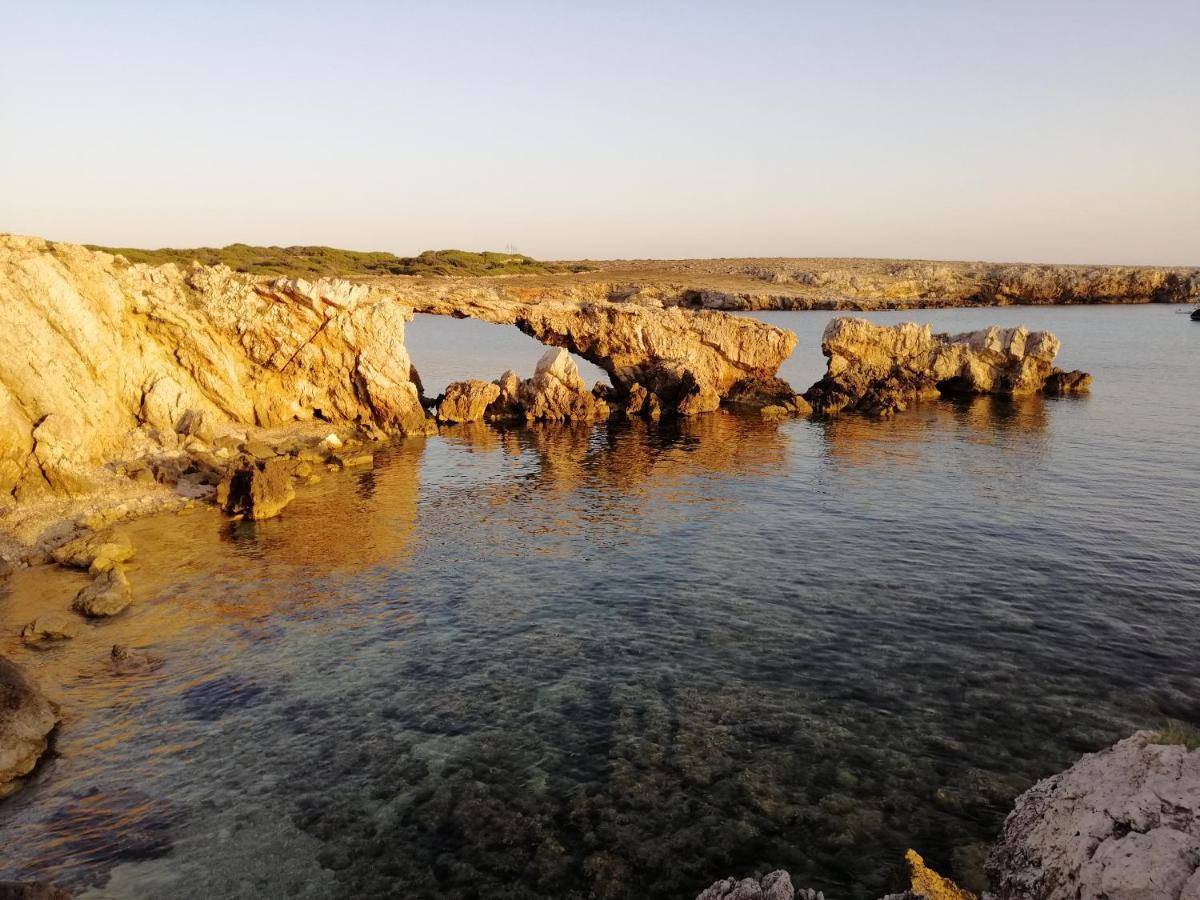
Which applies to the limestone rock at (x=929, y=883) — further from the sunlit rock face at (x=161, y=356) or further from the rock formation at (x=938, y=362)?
the rock formation at (x=938, y=362)

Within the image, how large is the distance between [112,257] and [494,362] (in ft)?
152

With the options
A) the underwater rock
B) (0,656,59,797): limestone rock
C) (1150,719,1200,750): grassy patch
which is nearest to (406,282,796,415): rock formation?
the underwater rock

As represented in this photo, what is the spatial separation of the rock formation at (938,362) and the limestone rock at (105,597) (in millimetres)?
53422

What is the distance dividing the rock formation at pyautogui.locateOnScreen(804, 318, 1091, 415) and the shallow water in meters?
28.1

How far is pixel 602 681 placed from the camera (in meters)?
21.5

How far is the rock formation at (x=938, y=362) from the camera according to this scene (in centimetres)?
6869

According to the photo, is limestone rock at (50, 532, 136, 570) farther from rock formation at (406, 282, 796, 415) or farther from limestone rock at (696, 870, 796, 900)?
rock formation at (406, 282, 796, 415)

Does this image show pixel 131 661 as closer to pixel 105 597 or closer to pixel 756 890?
pixel 105 597

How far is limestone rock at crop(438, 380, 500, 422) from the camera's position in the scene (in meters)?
59.7

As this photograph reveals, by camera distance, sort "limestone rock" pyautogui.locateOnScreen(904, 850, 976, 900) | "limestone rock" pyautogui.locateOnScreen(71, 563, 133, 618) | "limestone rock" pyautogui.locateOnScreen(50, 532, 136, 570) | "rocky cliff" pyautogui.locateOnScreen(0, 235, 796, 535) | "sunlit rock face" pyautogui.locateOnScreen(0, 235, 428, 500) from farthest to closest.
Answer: "rocky cliff" pyautogui.locateOnScreen(0, 235, 796, 535), "sunlit rock face" pyautogui.locateOnScreen(0, 235, 428, 500), "limestone rock" pyautogui.locateOnScreen(50, 532, 136, 570), "limestone rock" pyautogui.locateOnScreen(71, 563, 133, 618), "limestone rock" pyautogui.locateOnScreen(904, 850, 976, 900)

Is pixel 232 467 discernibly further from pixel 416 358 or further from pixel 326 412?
pixel 416 358

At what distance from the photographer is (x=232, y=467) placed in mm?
39688

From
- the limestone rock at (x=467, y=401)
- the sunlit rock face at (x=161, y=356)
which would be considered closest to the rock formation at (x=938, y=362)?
the limestone rock at (x=467, y=401)

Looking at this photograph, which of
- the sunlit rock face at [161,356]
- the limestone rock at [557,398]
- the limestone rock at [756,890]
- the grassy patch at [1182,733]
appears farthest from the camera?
the limestone rock at [557,398]
